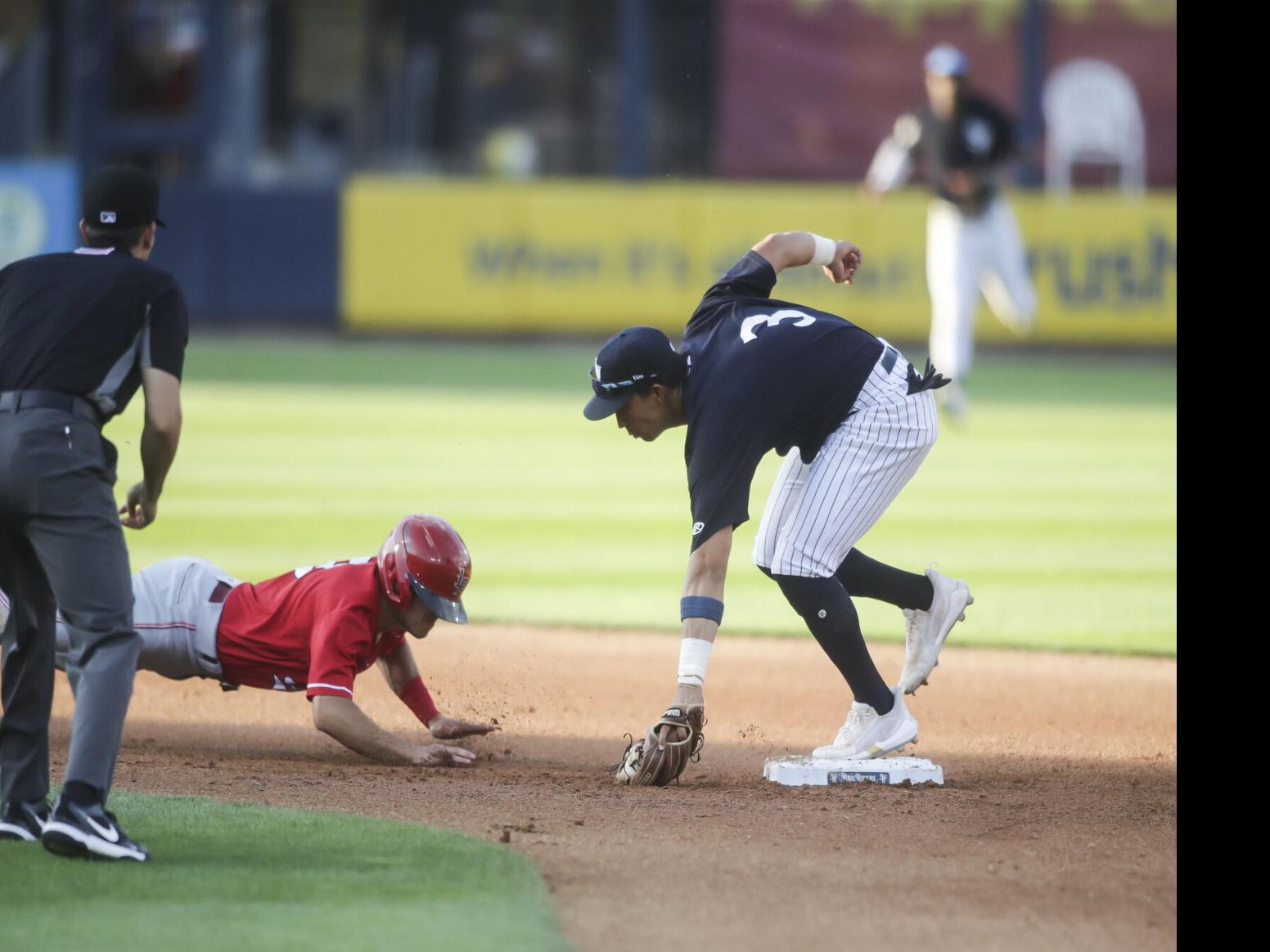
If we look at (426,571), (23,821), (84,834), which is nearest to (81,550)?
(84,834)

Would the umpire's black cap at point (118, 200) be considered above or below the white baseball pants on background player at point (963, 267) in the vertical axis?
above

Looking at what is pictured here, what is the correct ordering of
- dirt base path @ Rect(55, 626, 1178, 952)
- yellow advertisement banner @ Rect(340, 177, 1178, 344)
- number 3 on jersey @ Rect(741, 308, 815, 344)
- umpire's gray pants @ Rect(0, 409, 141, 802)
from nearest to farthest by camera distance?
1. dirt base path @ Rect(55, 626, 1178, 952)
2. umpire's gray pants @ Rect(0, 409, 141, 802)
3. number 3 on jersey @ Rect(741, 308, 815, 344)
4. yellow advertisement banner @ Rect(340, 177, 1178, 344)

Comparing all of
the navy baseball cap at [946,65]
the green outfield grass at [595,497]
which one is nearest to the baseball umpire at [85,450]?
the green outfield grass at [595,497]

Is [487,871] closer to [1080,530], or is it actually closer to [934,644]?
[934,644]

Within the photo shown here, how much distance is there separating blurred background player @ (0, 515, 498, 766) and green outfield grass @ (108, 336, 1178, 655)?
275 centimetres

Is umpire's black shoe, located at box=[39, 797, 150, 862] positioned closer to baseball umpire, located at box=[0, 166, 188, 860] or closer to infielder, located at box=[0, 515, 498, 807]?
baseball umpire, located at box=[0, 166, 188, 860]

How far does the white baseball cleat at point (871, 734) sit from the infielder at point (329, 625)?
1171 millimetres

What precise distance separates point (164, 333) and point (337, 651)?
1430 millimetres

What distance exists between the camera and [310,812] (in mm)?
4980

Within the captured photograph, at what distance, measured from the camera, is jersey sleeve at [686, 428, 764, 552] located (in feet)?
16.9

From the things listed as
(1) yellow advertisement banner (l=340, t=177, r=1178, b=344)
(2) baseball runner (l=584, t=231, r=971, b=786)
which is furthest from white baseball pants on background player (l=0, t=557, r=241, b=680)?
(1) yellow advertisement banner (l=340, t=177, r=1178, b=344)

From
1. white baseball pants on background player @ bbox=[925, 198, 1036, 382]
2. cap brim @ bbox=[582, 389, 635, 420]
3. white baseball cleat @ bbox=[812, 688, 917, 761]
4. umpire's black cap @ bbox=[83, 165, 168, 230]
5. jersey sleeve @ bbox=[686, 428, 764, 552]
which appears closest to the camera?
umpire's black cap @ bbox=[83, 165, 168, 230]

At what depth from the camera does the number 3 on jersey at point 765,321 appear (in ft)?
17.7

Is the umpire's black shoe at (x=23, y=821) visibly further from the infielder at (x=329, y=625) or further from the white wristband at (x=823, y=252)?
the white wristband at (x=823, y=252)
